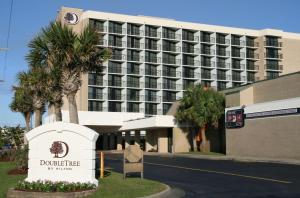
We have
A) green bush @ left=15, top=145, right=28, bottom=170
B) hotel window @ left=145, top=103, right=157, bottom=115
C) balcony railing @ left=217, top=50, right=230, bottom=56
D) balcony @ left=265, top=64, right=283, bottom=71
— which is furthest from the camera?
balcony @ left=265, top=64, right=283, bottom=71

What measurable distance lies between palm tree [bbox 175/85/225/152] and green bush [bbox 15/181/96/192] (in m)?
37.8

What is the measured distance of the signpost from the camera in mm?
16672

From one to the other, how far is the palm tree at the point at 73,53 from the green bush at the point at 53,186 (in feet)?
19.4

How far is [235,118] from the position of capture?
4606 cm

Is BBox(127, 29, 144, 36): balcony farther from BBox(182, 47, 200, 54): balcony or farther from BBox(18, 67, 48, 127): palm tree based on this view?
BBox(18, 67, 48, 127): palm tree

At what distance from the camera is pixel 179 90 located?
3674 inches

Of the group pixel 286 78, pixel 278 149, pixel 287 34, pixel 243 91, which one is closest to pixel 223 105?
pixel 243 91

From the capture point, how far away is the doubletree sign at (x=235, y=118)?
148 ft

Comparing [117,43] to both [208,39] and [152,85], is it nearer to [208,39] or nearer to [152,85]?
[152,85]

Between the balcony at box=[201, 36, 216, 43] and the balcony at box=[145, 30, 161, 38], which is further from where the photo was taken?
the balcony at box=[201, 36, 216, 43]

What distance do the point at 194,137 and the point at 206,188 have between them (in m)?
43.2

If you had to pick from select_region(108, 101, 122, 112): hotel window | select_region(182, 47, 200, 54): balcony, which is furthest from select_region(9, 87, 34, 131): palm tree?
select_region(182, 47, 200, 54): balcony

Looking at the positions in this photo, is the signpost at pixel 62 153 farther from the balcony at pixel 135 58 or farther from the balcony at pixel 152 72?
the balcony at pixel 152 72

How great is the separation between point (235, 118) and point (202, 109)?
25.4ft
